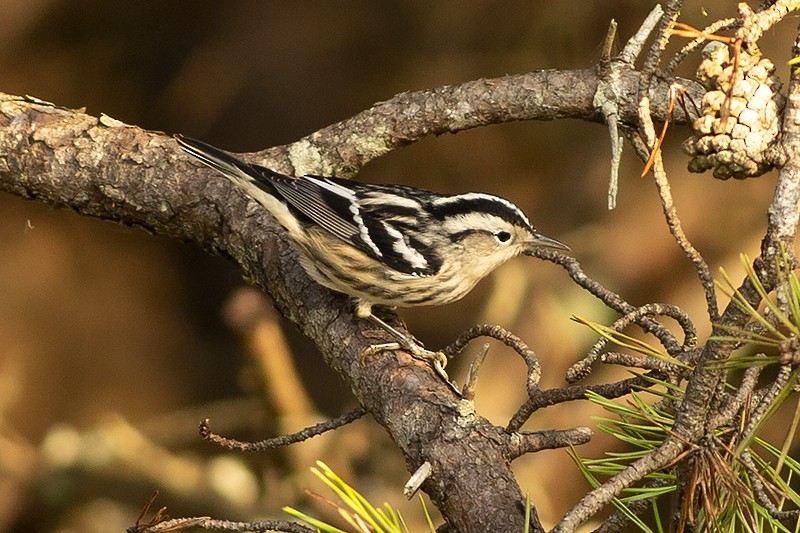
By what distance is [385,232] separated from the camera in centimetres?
225

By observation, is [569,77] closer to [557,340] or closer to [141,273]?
[557,340]

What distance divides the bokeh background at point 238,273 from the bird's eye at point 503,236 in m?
1.16

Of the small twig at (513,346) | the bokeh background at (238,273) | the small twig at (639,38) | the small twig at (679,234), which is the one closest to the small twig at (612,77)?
the small twig at (639,38)

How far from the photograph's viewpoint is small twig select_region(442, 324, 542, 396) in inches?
58.2

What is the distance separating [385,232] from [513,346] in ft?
2.24

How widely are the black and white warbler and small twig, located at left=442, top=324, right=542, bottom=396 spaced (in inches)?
10.4

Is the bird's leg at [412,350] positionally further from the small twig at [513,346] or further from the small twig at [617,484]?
the small twig at [617,484]

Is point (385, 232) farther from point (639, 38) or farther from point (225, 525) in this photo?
point (225, 525)

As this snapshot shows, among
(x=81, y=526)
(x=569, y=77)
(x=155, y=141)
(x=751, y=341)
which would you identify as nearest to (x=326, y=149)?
(x=155, y=141)

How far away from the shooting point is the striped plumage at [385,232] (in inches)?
83.1

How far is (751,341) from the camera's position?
107cm

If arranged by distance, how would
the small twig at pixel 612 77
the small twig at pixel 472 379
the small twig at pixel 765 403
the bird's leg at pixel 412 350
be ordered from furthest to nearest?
the small twig at pixel 612 77, the bird's leg at pixel 412 350, the small twig at pixel 472 379, the small twig at pixel 765 403

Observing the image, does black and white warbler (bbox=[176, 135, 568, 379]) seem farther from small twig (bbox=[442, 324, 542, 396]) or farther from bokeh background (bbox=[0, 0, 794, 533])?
bokeh background (bbox=[0, 0, 794, 533])

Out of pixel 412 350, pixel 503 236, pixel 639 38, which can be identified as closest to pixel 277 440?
pixel 412 350
